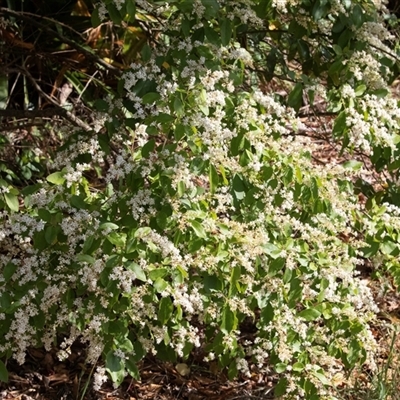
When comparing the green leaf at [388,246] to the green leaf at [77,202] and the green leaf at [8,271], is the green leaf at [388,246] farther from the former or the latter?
the green leaf at [8,271]

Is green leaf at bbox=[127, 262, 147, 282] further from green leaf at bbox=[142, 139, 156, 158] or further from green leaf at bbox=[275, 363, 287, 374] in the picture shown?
green leaf at bbox=[275, 363, 287, 374]

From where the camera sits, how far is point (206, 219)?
2.15m

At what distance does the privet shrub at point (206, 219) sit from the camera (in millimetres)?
2123

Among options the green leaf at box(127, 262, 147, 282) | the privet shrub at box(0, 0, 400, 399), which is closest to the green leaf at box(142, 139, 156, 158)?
the privet shrub at box(0, 0, 400, 399)

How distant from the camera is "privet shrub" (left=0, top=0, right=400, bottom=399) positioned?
2123 mm

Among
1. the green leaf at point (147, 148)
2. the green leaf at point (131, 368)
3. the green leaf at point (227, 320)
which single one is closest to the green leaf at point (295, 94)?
the green leaf at point (147, 148)

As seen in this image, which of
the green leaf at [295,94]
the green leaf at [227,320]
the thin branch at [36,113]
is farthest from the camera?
the thin branch at [36,113]

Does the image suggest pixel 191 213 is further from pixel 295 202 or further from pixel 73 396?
pixel 73 396

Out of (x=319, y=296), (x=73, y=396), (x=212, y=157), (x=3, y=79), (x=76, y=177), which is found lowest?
(x=73, y=396)

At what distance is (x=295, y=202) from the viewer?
7.90 feet

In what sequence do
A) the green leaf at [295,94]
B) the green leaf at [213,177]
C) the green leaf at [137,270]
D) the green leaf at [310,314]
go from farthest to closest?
the green leaf at [295,94]
the green leaf at [310,314]
the green leaf at [213,177]
the green leaf at [137,270]

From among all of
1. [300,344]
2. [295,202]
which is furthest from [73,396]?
[295,202]

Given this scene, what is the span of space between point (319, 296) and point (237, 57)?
0.79 m

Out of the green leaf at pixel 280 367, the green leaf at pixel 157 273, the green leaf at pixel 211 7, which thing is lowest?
the green leaf at pixel 280 367
